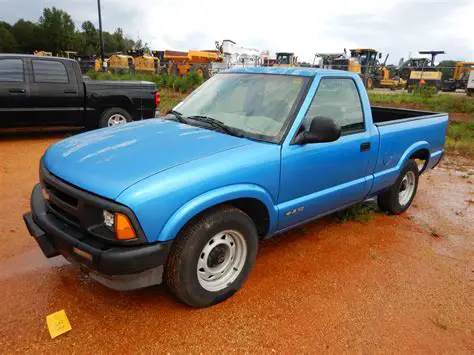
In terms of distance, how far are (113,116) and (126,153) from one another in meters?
6.27

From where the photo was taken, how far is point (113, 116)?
8.58 meters

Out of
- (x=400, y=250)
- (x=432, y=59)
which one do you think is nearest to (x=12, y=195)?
(x=400, y=250)

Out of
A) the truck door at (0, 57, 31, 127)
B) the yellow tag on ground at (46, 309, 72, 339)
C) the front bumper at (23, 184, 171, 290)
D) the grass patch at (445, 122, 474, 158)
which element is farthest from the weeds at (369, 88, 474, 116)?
the yellow tag on ground at (46, 309, 72, 339)

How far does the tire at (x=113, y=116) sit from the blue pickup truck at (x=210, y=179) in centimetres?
506

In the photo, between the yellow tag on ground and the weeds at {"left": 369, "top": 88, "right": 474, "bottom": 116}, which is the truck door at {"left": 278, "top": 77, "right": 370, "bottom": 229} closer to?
the yellow tag on ground

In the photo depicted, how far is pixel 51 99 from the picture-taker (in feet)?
26.0

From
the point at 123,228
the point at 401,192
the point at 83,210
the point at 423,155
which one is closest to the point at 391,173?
the point at 401,192

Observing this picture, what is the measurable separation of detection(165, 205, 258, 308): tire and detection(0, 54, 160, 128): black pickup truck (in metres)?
6.45

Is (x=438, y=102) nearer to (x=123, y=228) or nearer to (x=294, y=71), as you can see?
(x=294, y=71)

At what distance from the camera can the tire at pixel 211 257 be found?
8.49 feet

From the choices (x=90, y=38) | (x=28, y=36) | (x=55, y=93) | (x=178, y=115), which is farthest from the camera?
(x=90, y=38)

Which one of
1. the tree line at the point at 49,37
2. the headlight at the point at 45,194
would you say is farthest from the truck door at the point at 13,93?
the tree line at the point at 49,37

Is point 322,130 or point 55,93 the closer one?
point 322,130

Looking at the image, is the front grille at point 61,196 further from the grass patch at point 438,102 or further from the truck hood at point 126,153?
the grass patch at point 438,102
